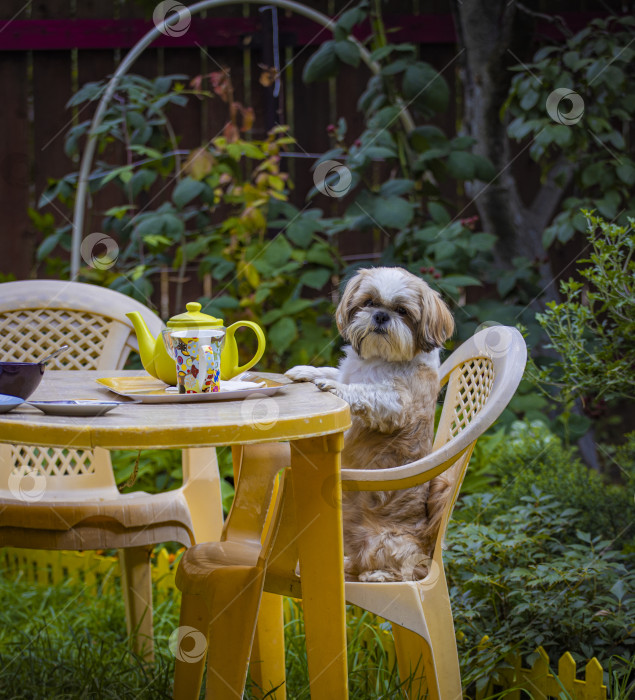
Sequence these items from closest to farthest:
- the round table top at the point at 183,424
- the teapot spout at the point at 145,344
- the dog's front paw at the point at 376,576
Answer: the round table top at the point at 183,424 < the dog's front paw at the point at 376,576 < the teapot spout at the point at 145,344

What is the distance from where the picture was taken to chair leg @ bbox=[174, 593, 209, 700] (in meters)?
1.88

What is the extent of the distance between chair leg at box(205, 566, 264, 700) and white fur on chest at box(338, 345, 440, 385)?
1.90 ft

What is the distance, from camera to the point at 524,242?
441 centimetres

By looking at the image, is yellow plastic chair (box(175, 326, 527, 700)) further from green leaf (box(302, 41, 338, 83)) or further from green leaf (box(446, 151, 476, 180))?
green leaf (box(302, 41, 338, 83))

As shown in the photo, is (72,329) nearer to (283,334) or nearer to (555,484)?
(283,334)

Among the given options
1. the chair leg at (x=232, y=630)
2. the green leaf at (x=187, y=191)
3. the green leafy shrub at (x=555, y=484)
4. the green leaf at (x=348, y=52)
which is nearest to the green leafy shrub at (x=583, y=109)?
the green leaf at (x=348, y=52)

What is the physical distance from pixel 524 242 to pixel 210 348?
296 centimetres

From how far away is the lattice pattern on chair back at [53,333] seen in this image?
2695 mm

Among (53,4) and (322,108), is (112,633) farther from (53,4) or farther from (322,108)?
(53,4)

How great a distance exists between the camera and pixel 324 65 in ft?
12.3

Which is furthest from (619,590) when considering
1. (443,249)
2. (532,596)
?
(443,249)

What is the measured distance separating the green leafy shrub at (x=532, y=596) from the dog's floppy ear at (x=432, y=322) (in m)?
0.64

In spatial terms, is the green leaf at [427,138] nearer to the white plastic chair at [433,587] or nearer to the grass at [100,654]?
the white plastic chair at [433,587]

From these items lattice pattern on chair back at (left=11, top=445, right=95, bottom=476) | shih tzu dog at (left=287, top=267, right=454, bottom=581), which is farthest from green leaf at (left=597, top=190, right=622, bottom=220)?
lattice pattern on chair back at (left=11, top=445, right=95, bottom=476)
